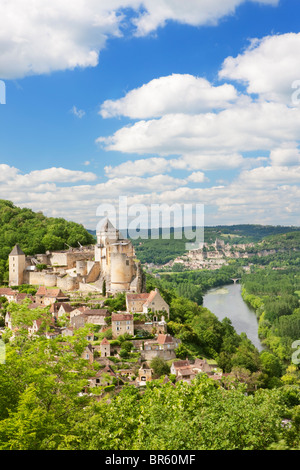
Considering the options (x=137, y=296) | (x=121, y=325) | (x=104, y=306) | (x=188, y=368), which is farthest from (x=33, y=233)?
(x=188, y=368)

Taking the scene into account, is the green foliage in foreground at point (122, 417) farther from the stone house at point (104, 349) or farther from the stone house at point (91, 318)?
the stone house at point (91, 318)

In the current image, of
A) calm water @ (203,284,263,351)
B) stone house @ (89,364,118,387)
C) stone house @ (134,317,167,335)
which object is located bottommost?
calm water @ (203,284,263,351)

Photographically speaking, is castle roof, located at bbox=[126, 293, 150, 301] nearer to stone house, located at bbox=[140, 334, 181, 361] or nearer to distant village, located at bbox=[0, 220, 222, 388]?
distant village, located at bbox=[0, 220, 222, 388]

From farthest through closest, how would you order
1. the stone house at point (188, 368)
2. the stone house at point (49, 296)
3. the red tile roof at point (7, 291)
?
1. the red tile roof at point (7, 291)
2. the stone house at point (49, 296)
3. the stone house at point (188, 368)

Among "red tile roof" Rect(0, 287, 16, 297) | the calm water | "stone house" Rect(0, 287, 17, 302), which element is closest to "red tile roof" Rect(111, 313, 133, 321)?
"stone house" Rect(0, 287, 17, 302)

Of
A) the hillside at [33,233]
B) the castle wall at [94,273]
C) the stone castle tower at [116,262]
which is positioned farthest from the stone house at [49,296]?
the hillside at [33,233]
